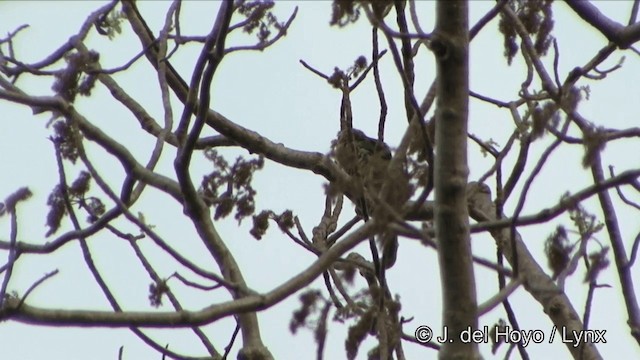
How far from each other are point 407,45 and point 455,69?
2.89 ft

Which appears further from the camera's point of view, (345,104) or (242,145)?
(242,145)

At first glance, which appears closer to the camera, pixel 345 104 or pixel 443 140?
pixel 443 140

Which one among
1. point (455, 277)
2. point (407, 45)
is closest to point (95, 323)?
point (455, 277)

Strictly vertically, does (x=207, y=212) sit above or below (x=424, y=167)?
above

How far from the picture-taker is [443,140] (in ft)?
6.39

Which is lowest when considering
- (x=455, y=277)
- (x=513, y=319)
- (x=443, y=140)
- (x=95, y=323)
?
(x=95, y=323)

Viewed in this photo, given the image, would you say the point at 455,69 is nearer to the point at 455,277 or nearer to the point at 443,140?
the point at 443,140

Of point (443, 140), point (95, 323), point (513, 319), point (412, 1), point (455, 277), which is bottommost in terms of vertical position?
point (95, 323)

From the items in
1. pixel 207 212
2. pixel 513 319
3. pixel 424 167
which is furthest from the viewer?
pixel 513 319

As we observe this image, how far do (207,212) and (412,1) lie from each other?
93cm

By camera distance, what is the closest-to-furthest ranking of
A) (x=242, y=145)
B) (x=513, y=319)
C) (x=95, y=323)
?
(x=95, y=323) < (x=513, y=319) < (x=242, y=145)

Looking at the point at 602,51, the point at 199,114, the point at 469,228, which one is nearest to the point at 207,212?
the point at 199,114

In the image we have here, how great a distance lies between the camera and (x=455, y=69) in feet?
6.24

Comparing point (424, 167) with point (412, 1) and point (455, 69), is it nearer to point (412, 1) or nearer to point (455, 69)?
point (455, 69)
